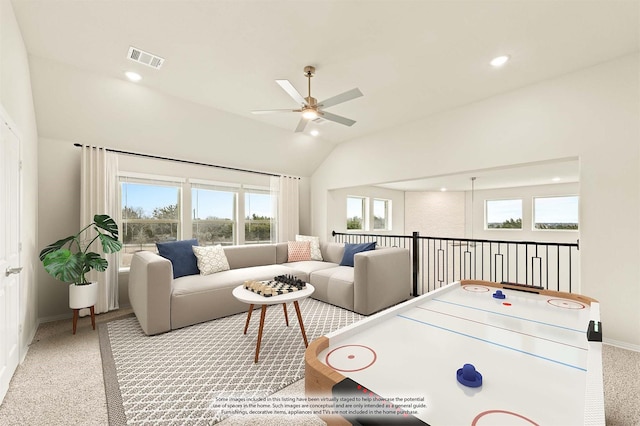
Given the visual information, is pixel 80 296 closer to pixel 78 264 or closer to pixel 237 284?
pixel 78 264

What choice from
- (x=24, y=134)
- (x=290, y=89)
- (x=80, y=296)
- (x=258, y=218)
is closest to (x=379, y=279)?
(x=290, y=89)

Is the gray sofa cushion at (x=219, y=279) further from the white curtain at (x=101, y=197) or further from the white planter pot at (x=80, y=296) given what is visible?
the white curtain at (x=101, y=197)

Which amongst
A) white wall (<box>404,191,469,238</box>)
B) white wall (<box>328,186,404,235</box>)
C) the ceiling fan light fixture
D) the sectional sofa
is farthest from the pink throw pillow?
white wall (<box>404,191,469,238</box>)

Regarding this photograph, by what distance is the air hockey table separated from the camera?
0.74 meters

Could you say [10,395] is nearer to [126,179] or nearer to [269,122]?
[126,179]

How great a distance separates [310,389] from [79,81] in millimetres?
3764

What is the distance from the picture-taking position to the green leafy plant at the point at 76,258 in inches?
105

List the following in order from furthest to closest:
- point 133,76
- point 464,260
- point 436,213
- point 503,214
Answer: point 436,213 → point 503,214 → point 464,260 → point 133,76

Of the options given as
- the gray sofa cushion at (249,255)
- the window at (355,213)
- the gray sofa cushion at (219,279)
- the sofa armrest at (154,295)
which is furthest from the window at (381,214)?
the sofa armrest at (154,295)

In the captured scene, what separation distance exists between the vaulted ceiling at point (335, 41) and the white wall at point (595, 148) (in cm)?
22

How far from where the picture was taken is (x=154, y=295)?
2.75 meters

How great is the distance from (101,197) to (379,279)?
12.0 ft

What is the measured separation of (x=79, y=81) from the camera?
2908 millimetres

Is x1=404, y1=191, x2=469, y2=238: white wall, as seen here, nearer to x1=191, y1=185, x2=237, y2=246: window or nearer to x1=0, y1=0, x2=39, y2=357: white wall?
x1=191, y1=185, x2=237, y2=246: window
